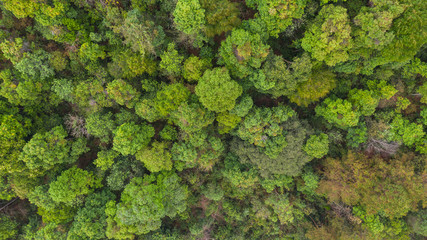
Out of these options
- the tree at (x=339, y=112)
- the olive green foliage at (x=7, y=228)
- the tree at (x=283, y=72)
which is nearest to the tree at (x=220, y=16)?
the tree at (x=283, y=72)

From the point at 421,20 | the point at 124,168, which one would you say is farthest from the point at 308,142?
the point at 124,168

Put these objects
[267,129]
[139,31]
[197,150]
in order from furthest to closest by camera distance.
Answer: [197,150] → [267,129] → [139,31]

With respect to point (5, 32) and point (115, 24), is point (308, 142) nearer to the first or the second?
point (115, 24)

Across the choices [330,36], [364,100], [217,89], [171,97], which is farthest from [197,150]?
[364,100]

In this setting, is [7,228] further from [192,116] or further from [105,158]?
[192,116]

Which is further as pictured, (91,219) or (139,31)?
(91,219)

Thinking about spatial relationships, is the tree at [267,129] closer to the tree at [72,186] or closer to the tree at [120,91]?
the tree at [120,91]

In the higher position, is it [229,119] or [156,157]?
[229,119]
